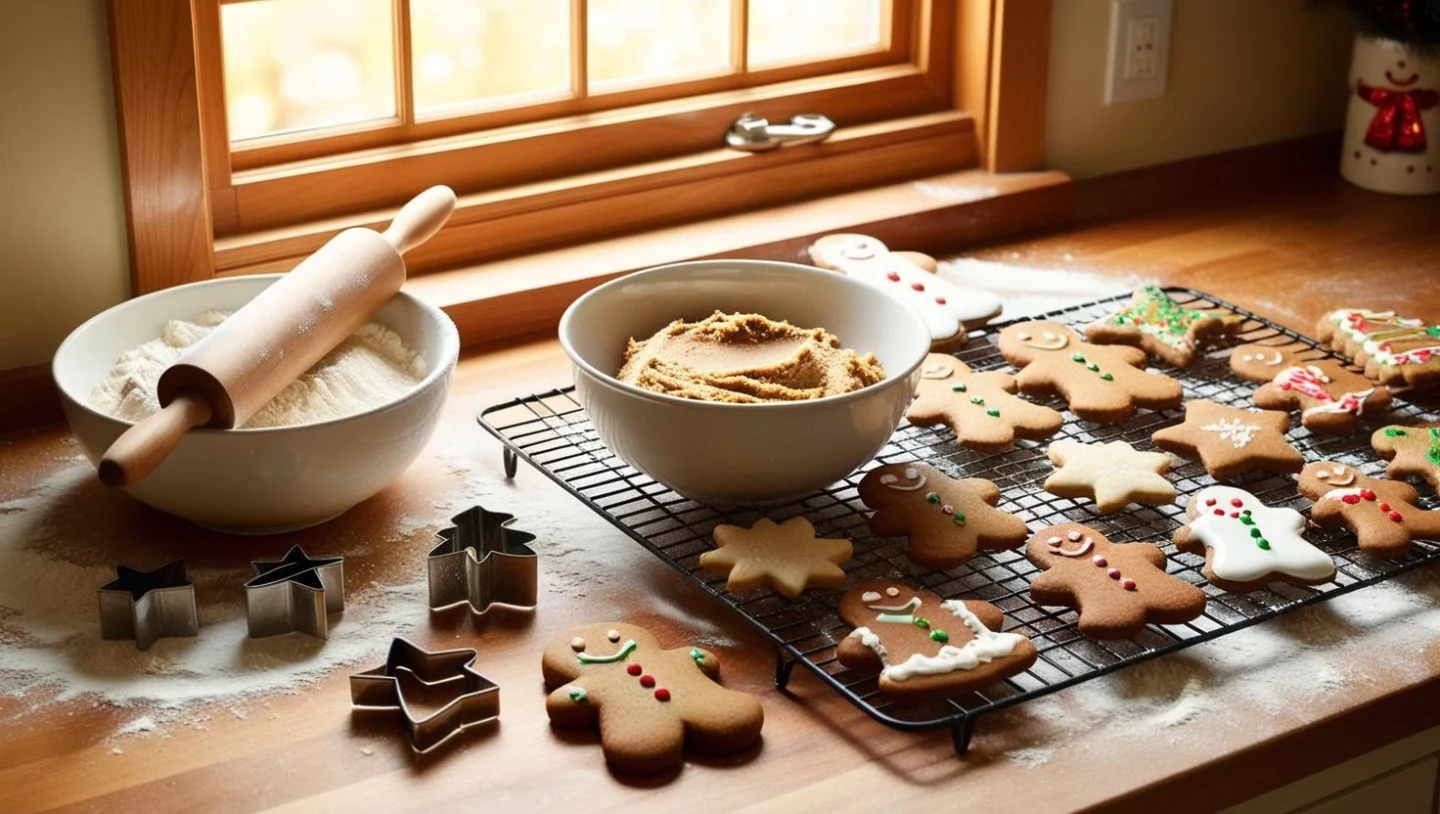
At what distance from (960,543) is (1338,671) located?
0.26 metres

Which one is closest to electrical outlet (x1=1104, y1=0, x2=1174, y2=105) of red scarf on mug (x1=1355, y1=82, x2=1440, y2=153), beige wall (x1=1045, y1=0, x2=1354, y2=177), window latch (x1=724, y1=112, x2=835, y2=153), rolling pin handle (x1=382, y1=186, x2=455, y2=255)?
beige wall (x1=1045, y1=0, x2=1354, y2=177)

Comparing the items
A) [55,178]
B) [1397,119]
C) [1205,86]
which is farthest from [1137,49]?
[55,178]

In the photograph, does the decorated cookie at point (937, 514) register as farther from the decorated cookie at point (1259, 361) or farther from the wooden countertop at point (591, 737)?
the decorated cookie at point (1259, 361)

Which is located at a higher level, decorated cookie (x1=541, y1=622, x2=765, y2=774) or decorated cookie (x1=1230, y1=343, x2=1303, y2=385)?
decorated cookie (x1=1230, y1=343, x2=1303, y2=385)

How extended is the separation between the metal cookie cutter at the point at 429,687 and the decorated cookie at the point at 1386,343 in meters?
0.83

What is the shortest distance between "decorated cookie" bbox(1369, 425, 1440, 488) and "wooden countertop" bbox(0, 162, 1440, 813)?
0.12m

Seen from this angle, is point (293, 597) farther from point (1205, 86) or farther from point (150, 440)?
point (1205, 86)

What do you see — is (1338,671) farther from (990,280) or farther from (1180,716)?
(990,280)

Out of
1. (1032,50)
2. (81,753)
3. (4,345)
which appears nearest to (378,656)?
(81,753)

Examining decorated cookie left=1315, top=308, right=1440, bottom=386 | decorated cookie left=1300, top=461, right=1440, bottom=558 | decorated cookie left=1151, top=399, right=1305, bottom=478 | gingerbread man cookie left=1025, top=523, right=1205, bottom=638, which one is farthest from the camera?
decorated cookie left=1315, top=308, right=1440, bottom=386

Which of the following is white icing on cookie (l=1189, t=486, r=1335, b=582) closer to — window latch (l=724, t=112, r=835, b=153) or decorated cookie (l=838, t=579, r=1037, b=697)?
decorated cookie (l=838, t=579, r=1037, b=697)

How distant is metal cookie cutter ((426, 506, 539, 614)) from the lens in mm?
1126

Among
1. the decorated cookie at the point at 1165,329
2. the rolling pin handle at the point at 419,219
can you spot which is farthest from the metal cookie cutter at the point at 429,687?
the decorated cookie at the point at 1165,329

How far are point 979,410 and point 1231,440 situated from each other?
195 mm
